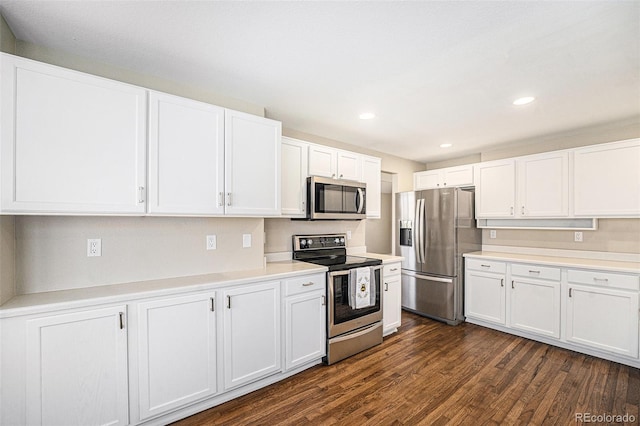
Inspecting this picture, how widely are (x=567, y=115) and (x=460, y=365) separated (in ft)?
9.12

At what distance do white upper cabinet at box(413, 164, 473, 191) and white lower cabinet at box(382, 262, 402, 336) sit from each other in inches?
70.5

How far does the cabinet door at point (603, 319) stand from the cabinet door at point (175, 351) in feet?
11.8

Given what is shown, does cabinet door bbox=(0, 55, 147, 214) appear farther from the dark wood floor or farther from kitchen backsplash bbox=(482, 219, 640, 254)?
kitchen backsplash bbox=(482, 219, 640, 254)

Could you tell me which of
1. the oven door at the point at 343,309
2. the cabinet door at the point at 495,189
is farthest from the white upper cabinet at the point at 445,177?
the oven door at the point at 343,309

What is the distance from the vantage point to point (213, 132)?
2295 mm

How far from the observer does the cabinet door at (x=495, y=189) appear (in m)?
3.86

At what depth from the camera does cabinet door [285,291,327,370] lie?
2545mm

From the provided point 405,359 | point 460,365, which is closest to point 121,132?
point 405,359

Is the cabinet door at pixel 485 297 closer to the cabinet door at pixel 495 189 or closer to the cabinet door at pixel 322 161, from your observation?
the cabinet door at pixel 495 189

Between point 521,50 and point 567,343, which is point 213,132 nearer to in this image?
point 521,50

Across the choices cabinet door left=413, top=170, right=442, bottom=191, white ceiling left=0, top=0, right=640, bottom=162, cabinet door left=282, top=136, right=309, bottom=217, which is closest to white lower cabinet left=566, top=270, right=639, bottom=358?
white ceiling left=0, top=0, right=640, bottom=162

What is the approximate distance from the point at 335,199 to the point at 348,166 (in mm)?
540

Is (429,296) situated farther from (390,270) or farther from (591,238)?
(591,238)

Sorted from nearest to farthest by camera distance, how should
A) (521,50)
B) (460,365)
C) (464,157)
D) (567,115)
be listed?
(521,50) → (460,365) → (567,115) → (464,157)
